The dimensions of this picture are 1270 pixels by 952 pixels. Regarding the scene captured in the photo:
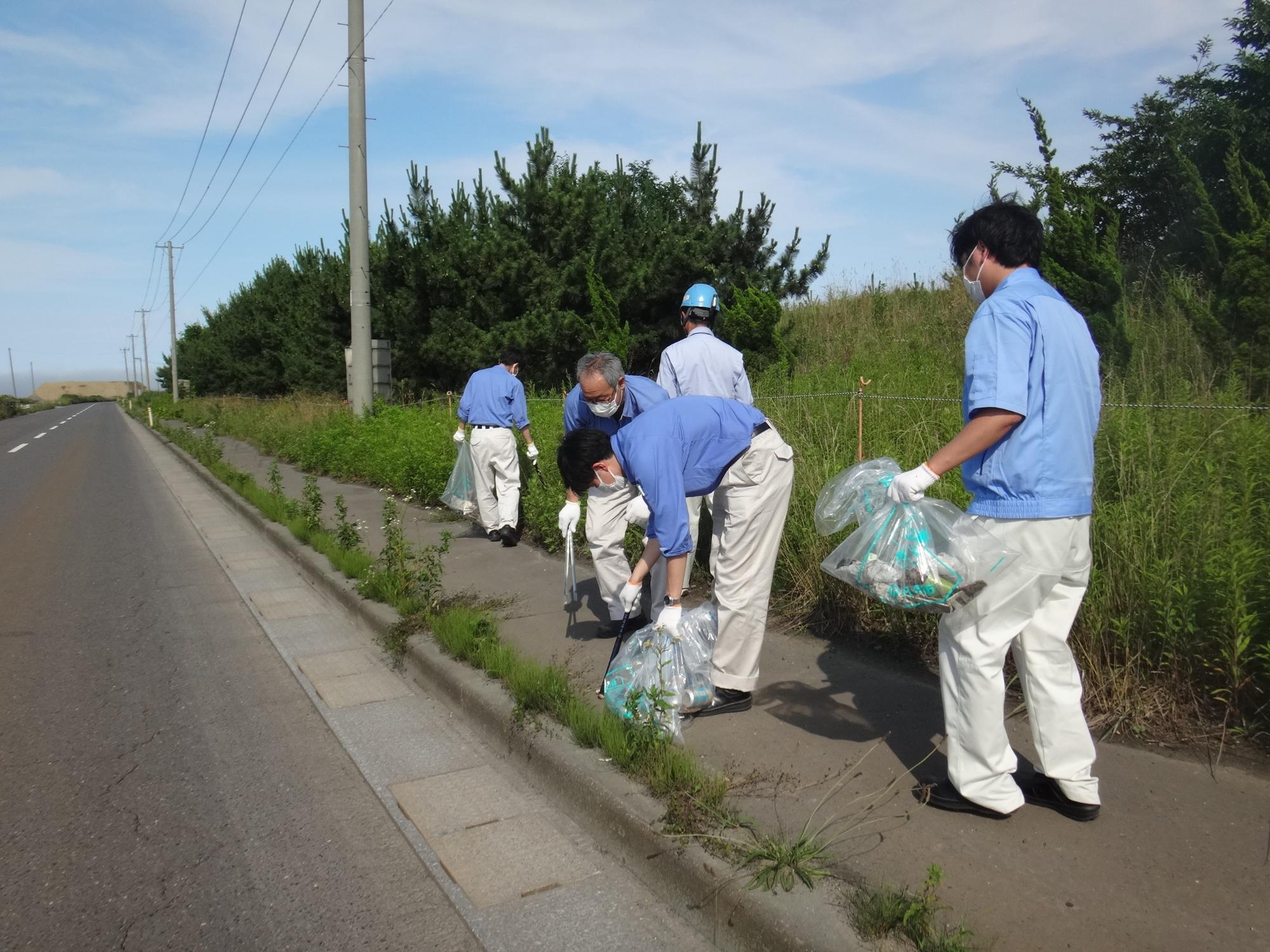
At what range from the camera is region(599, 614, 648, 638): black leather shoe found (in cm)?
563

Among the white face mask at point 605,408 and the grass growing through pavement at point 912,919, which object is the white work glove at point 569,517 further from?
the grass growing through pavement at point 912,919

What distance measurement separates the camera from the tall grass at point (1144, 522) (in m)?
3.80

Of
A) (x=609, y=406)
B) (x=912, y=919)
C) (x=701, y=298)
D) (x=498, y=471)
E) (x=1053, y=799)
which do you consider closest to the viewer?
(x=912, y=919)

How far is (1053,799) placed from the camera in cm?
325

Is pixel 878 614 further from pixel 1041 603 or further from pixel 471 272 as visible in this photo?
pixel 471 272

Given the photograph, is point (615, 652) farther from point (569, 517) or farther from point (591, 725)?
point (569, 517)

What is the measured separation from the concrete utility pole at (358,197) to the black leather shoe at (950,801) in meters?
12.3

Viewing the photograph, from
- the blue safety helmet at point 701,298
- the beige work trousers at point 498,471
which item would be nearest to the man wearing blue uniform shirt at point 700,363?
the blue safety helmet at point 701,298

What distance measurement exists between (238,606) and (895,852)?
5904 millimetres

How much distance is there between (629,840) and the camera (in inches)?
130

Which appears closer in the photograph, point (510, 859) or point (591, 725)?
point (510, 859)

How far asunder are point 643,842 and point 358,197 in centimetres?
1284

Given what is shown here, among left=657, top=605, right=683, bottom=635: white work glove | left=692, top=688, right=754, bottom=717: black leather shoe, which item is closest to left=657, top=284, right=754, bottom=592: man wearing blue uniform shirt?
left=692, top=688, right=754, bottom=717: black leather shoe

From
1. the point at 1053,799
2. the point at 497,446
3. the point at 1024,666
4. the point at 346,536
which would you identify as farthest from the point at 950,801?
the point at 497,446
